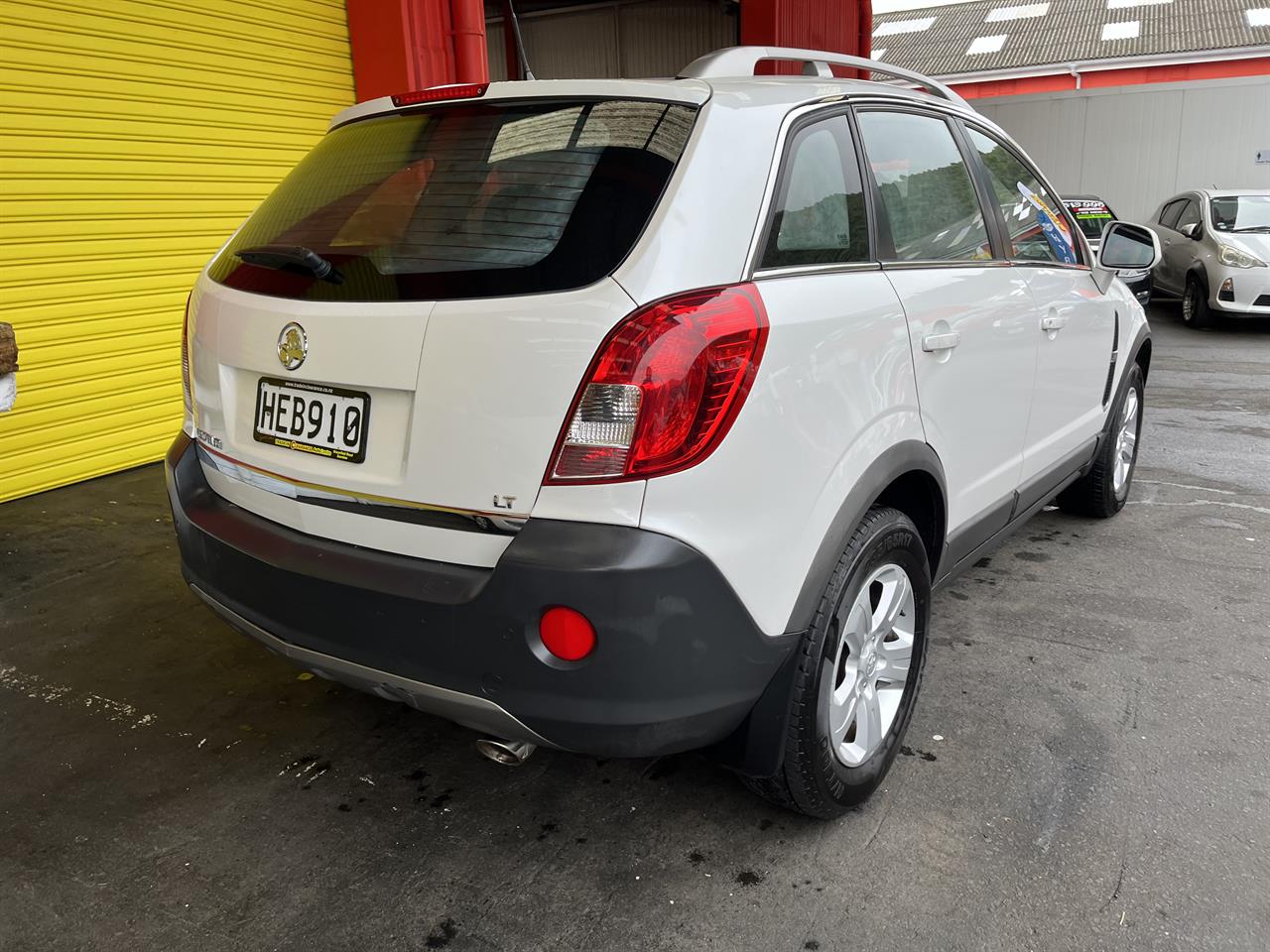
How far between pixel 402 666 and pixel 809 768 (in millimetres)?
887

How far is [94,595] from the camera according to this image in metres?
3.79

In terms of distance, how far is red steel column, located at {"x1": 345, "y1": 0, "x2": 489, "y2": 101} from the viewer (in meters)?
6.43

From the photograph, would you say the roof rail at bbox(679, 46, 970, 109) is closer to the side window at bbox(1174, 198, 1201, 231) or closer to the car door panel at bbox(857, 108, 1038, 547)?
the car door panel at bbox(857, 108, 1038, 547)

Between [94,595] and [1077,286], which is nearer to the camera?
[1077,286]

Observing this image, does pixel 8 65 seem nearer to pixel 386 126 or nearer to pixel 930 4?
pixel 386 126

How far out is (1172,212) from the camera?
40.8 feet

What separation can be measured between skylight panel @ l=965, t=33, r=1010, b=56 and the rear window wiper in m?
30.8

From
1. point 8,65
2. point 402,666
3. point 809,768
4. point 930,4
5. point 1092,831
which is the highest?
point 930,4

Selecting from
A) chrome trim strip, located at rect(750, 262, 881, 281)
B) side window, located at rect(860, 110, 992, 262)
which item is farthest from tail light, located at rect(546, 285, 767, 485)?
side window, located at rect(860, 110, 992, 262)

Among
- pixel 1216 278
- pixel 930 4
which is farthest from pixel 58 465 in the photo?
pixel 930 4

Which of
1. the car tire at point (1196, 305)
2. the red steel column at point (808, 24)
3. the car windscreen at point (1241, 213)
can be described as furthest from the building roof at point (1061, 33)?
the car tire at point (1196, 305)

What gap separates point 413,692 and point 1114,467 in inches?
137

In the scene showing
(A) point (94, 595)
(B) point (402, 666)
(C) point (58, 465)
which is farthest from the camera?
(C) point (58, 465)

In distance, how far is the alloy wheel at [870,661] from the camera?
2.27 meters
